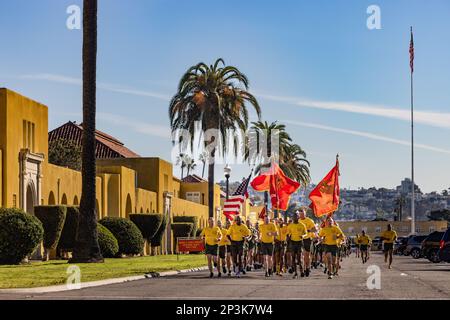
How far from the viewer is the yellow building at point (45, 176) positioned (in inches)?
1726

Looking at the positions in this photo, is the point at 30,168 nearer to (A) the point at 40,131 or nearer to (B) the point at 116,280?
(A) the point at 40,131

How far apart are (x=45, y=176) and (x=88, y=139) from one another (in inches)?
408

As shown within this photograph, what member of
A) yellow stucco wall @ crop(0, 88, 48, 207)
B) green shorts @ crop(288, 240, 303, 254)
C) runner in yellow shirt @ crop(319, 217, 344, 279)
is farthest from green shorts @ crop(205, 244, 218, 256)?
yellow stucco wall @ crop(0, 88, 48, 207)

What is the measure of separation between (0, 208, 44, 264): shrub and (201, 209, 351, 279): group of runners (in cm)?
848

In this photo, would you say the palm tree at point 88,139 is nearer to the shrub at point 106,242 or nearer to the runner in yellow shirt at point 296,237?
the shrub at point 106,242

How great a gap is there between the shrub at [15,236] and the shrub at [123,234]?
13511mm

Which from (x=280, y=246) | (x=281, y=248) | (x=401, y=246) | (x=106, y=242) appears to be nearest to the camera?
(x=280, y=246)

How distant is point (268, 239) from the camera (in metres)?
33.1

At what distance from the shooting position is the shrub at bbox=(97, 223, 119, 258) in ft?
162

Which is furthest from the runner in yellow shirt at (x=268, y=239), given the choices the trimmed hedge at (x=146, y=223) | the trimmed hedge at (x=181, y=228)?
the trimmed hedge at (x=181, y=228)

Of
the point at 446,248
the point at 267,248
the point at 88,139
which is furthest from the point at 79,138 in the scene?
the point at 267,248

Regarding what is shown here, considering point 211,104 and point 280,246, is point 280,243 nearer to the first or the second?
point 280,246

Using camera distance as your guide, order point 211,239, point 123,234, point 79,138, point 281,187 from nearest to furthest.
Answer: point 211,239 → point 281,187 → point 123,234 → point 79,138
